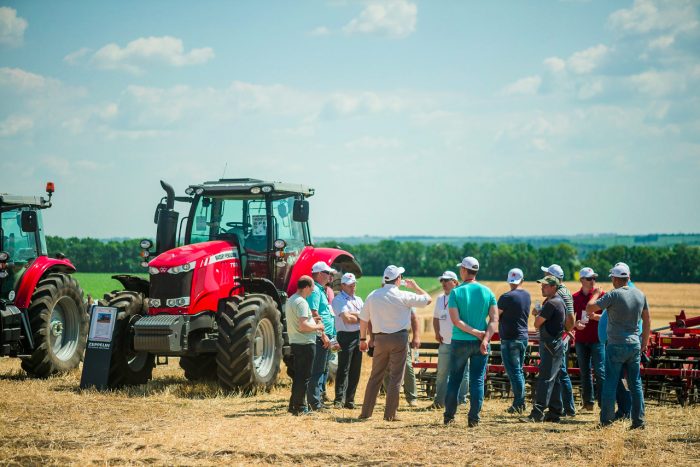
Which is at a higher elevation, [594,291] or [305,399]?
[594,291]

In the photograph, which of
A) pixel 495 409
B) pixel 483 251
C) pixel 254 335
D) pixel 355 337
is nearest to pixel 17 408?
pixel 254 335

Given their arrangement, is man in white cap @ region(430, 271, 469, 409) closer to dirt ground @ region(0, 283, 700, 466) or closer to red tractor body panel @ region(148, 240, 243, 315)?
dirt ground @ region(0, 283, 700, 466)

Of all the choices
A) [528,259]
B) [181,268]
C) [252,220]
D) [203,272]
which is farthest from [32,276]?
[528,259]

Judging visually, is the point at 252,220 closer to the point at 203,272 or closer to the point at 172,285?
the point at 203,272

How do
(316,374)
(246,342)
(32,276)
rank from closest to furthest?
1. (316,374)
2. (246,342)
3. (32,276)

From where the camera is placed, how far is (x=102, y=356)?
542 inches

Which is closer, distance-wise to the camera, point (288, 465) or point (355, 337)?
point (288, 465)

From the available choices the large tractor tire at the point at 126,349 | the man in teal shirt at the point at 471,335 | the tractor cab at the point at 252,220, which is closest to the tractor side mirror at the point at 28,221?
the large tractor tire at the point at 126,349

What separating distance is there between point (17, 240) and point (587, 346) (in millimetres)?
9164

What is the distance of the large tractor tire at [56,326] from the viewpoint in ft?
49.7

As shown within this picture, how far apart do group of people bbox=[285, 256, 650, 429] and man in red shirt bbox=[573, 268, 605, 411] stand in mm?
13

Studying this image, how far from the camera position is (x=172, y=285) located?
13.7 metres

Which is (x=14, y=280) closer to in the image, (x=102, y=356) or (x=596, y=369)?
(x=102, y=356)

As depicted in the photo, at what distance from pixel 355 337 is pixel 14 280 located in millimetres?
6076
